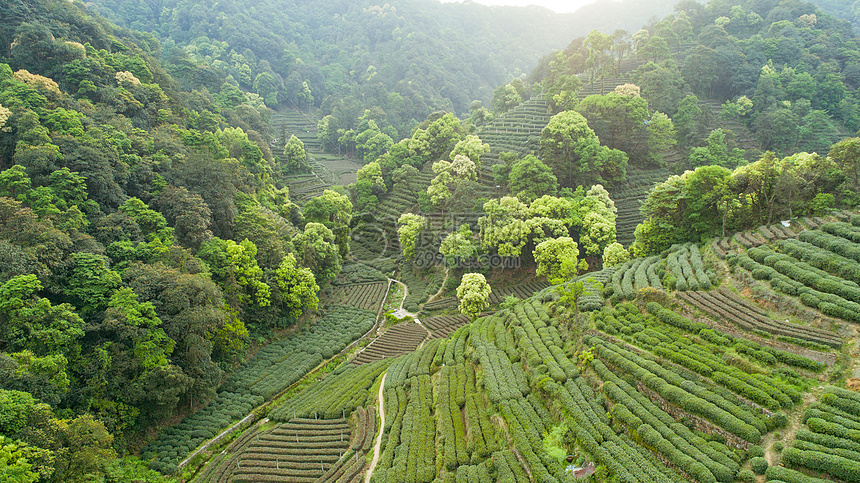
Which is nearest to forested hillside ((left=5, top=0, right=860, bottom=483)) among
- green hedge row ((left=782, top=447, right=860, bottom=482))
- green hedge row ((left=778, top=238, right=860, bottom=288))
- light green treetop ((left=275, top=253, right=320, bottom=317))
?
green hedge row ((left=782, top=447, right=860, bottom=482))

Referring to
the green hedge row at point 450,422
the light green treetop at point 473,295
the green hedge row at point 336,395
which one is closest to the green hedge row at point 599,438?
the green hedge row at point 450,422

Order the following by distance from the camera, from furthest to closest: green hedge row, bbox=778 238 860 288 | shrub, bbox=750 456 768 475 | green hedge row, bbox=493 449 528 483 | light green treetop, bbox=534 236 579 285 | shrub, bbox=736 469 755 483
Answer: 1. light green treetop, bbox=534 236 579 285
2. green hedge row, bbox=778 238 860 288
3. green hedge row, bbox=493 449 528 483
4. shrub, bbox=750 456 768 475
5. shrub, bbox=736 469 755 483

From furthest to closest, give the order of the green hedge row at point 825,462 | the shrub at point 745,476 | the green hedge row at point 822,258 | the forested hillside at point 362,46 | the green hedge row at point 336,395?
the forested hillside at point 362,46 → the green hedge row at point 336,395 → the green hedge row at point 822,258 → the shrub at point 745,476 → the green hedge row at point 825,462

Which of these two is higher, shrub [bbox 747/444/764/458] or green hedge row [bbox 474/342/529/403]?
shrub [bbox 747/444/764/458]

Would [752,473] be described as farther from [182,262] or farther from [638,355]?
[182,262]

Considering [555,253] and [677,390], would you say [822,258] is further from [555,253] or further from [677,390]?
[555,253]

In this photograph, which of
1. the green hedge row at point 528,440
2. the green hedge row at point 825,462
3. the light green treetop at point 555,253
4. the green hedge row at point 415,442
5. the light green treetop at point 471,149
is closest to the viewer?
the green hedge row at point 825,462

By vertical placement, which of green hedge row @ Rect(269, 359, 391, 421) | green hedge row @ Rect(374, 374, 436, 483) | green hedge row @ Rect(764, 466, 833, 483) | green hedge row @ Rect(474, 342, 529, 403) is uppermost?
green hedge row @ Rect(764, 466, 833, 483)

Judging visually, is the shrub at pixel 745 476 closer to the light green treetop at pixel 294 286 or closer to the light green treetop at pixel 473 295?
the light green treetop at pixel 473 295

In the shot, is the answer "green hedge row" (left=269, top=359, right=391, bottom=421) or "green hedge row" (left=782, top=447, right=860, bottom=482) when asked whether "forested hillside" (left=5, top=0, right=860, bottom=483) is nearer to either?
"green hedge row" (left=782, top=447, right=860, bottom=482)
